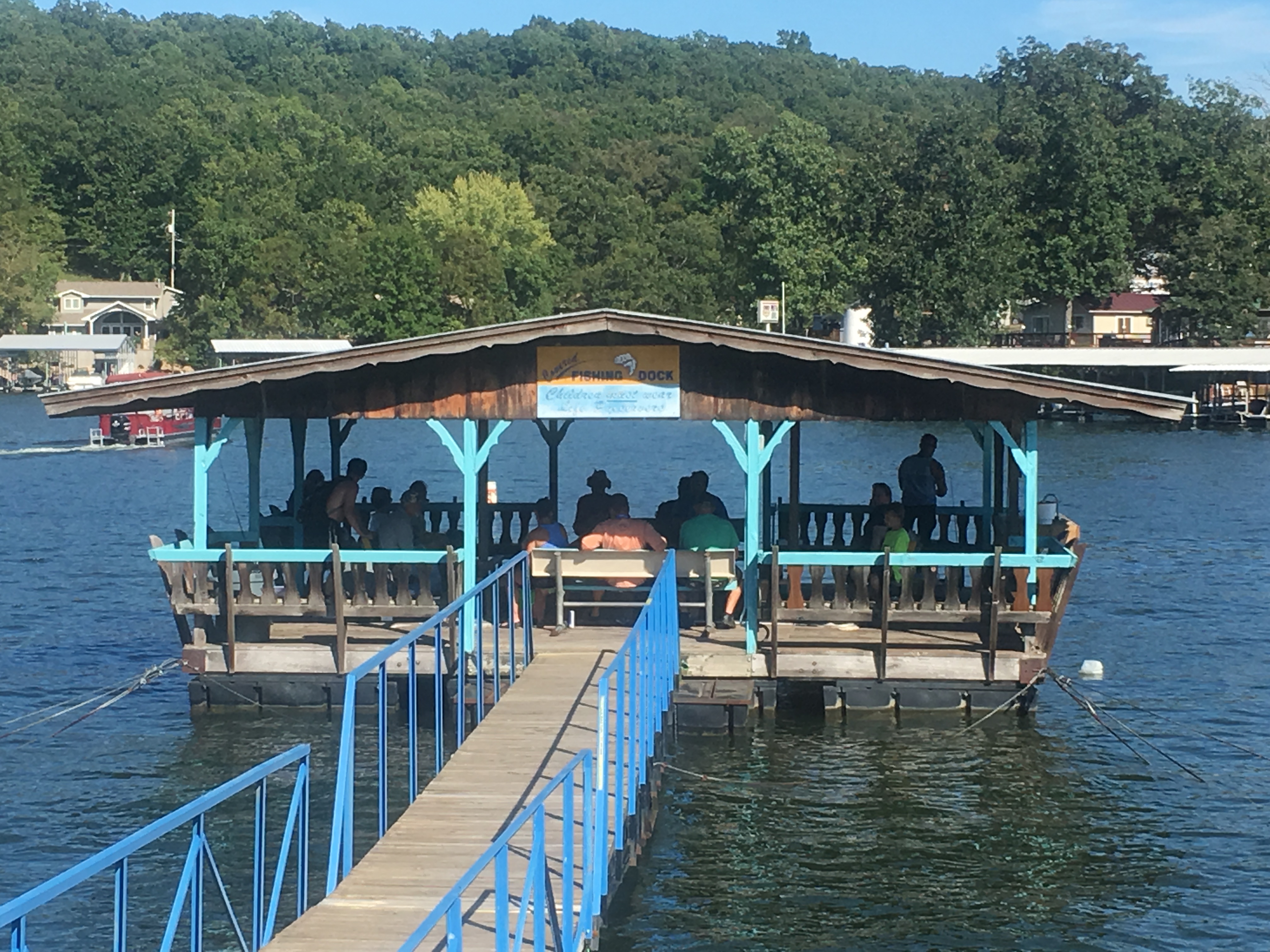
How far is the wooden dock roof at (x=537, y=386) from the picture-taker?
1731cm

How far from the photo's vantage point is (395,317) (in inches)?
4284

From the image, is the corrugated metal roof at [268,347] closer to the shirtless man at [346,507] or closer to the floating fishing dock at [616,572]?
the shirtless man at [346,507]

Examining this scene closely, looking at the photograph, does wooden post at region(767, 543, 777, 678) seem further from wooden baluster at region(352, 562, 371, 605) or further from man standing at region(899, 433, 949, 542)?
wooden baluster at region(352, 562, 371, 605)

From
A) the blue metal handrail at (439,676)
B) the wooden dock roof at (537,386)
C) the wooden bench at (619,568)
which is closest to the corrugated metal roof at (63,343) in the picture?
the wooden dock roof at (537,386)

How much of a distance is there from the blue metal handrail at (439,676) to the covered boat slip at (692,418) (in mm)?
488

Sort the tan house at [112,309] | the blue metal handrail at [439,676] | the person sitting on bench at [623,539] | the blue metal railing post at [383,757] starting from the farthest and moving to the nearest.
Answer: the tan house at [112,309], the person sitting on bench at [623,539], the blue metal railing post at [383,757], the blue metal handrail at [439,676]

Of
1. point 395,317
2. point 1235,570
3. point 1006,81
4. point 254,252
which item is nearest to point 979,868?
point 1235,570

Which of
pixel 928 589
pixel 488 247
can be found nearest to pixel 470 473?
pixel 928 589

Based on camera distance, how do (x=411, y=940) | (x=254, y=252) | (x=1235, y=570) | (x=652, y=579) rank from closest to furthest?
1. (x=411, y=940)
2. (x=652, y=579)
3. (x=1235, y=570)
4. (x=254, y=252)

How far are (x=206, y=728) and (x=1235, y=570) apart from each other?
22.3m

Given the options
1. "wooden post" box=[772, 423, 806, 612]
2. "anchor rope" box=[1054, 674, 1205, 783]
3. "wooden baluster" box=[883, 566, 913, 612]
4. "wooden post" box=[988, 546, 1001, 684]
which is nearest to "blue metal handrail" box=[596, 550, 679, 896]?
"wooden post" box=[772, 423, 806, 612]

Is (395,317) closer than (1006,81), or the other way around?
(395,317)

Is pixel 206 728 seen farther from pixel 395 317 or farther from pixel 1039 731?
pixel 395 317

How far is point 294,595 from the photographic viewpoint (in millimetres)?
17875
